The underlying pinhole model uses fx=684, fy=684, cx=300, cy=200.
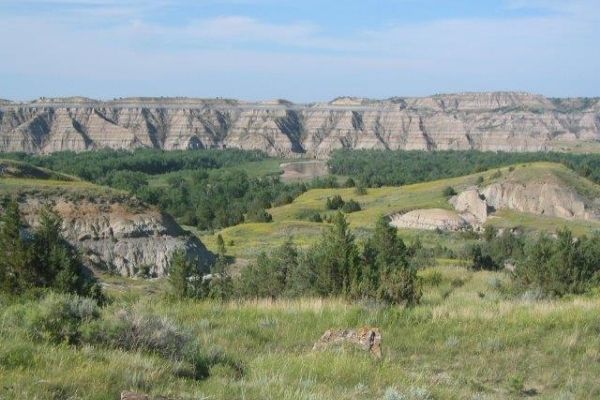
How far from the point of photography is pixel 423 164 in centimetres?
13812

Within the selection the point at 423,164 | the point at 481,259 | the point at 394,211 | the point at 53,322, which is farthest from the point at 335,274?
the point at 423,164

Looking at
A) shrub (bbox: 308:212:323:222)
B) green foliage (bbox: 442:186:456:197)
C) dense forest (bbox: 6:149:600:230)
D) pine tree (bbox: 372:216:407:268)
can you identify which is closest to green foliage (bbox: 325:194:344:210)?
dense forest (bbox: 6:149:600:230)

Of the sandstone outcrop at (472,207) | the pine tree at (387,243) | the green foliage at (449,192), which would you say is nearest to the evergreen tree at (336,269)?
the pine tree at (387,243)

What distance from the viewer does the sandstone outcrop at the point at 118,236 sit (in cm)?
3928

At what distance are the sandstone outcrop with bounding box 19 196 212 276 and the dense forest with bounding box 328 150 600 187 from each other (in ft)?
199

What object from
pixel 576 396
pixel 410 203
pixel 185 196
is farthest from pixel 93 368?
pixel 185 196

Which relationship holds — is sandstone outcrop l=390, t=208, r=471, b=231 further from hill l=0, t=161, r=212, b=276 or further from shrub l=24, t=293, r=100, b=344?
shrub l=24, t=293, r=100, b=344

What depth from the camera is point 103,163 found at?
124 meters

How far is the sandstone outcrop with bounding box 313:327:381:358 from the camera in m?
6.92

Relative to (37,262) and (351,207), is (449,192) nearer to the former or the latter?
(351,207)

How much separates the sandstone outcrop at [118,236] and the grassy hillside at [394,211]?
548 cm

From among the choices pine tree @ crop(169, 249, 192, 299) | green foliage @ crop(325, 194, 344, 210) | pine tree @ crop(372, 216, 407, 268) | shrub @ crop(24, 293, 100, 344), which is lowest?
green foliage @ crop(325, 194, 344, 210)

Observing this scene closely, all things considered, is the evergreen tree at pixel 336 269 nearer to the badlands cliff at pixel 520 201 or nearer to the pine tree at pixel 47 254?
the pine tree at pixel 47 254

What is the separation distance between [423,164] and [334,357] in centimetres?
13425
